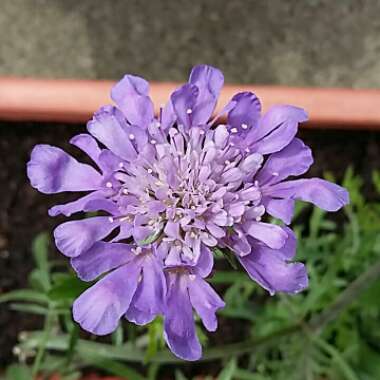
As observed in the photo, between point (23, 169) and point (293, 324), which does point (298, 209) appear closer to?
point (293, 324)

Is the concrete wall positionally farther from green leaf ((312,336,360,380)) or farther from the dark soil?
green leaf ((312,336,360,380))

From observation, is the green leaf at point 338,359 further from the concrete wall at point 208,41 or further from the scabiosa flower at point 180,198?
the concrete wall at point 208,41

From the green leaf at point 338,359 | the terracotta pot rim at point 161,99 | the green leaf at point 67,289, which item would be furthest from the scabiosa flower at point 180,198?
the terracotta pot rim at point 161,99

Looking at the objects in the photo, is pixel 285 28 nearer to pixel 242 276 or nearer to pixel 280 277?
pixel 242 276

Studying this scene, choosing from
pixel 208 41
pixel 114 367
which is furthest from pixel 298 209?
pixel 208 41

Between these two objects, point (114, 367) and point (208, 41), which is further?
point (208, 41)

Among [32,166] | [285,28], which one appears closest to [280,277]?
[32,166]
